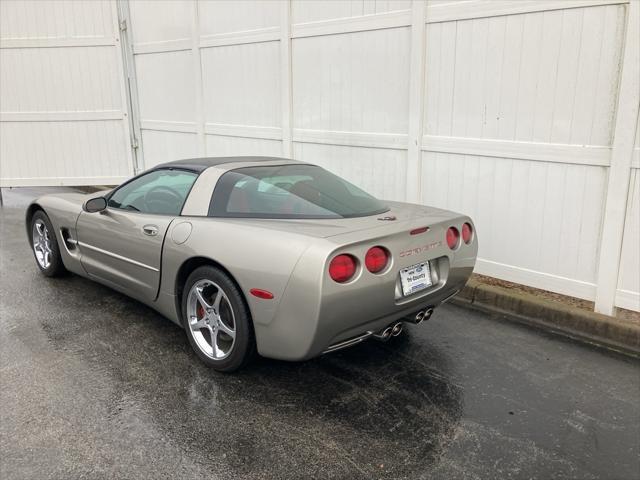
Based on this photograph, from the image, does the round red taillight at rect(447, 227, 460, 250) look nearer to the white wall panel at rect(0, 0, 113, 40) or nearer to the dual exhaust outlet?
the dual exhaust outlet

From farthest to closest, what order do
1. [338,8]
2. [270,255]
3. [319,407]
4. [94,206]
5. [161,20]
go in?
[161,20] < [338,8] < [94,206] < [319,407] < [270,255]

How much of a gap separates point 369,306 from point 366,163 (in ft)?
10.9

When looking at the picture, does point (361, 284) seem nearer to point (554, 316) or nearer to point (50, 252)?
point (554, 316)

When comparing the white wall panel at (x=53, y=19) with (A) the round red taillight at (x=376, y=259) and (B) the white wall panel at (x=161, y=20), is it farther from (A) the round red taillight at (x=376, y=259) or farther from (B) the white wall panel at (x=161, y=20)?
(A) the round red taillight at (x=376, y=259)

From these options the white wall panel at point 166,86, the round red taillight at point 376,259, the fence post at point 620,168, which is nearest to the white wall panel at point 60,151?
the white wall panel at point 166,86

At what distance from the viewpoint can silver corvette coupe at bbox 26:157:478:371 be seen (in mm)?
2990

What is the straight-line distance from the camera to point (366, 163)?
6137mm

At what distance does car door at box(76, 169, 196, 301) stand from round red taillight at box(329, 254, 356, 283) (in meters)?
1.46

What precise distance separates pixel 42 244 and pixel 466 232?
4.13 m

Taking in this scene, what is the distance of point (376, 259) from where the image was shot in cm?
312

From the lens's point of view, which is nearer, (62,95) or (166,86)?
(166,86)

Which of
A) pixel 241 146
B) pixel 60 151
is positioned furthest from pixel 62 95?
pixel 241 146

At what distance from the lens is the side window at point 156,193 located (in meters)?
3.99

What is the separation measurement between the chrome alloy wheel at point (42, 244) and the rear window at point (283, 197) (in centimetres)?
251
